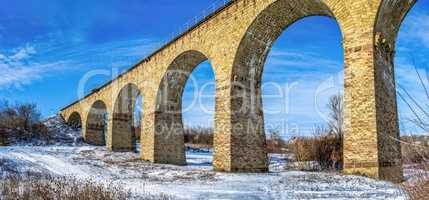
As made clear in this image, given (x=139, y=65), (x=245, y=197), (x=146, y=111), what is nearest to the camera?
(x=245, y=197)

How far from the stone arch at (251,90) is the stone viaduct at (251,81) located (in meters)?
0.04

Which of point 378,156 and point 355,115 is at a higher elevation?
point 355,115

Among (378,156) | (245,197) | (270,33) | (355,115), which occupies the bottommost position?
(245,197)

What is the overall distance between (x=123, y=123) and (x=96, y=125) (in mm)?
8771

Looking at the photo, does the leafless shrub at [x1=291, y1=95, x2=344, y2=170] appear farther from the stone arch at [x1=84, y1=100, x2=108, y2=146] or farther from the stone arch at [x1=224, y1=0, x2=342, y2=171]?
the stone arch at [x1=84, y1=100, x2=108, y2=146]

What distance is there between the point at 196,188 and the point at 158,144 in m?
13.0

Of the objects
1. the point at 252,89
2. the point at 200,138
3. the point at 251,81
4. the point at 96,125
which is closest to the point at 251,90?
the point at 252,89

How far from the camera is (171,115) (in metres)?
24.4

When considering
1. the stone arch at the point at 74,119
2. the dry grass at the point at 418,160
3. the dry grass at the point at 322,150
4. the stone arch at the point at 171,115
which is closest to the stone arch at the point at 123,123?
the stone arch at the point at 171,115

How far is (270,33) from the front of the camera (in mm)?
16953

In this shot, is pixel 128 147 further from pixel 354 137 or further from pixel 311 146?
pixel 354 137

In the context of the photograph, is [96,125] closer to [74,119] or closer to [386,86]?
[74,119]

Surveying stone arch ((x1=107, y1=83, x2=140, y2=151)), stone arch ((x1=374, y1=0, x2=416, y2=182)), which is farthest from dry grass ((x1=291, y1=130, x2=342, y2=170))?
stone arch ((x1=107, y1=83, x2=140, y2=151))

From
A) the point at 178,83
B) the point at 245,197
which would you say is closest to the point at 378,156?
→ the point at 245,197
